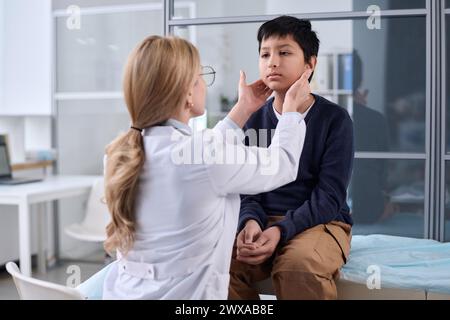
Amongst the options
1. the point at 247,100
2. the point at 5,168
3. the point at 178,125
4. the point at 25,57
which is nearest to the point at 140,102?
the point at 178,125

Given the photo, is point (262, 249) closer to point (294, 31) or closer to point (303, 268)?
point (303, 268)

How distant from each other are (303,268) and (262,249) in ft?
0.33

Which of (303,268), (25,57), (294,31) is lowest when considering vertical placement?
(303,268)

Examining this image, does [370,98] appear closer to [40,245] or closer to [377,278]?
[377,278]

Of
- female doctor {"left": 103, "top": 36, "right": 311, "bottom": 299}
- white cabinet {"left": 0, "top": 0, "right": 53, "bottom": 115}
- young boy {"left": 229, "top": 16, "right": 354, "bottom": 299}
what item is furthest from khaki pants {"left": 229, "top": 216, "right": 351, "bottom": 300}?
white cabinet {"left": 0, "top": 0, "right": 53, "bottom": 115}

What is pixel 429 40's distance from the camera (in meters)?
1.68

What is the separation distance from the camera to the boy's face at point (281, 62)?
→ 52.9 inches

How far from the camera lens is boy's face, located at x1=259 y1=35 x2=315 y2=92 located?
134 cm

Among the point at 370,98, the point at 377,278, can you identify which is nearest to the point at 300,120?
the point at 377,278

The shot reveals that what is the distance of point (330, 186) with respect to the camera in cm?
130

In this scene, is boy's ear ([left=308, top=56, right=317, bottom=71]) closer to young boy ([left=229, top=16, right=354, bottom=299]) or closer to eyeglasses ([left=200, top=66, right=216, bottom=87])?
young boy ([left=229, top=16, right=354, bottom=299])

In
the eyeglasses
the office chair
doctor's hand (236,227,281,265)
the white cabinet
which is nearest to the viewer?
the office chair

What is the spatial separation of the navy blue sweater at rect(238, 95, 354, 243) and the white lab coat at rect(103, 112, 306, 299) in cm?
30

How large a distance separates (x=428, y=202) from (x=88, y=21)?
235cm
